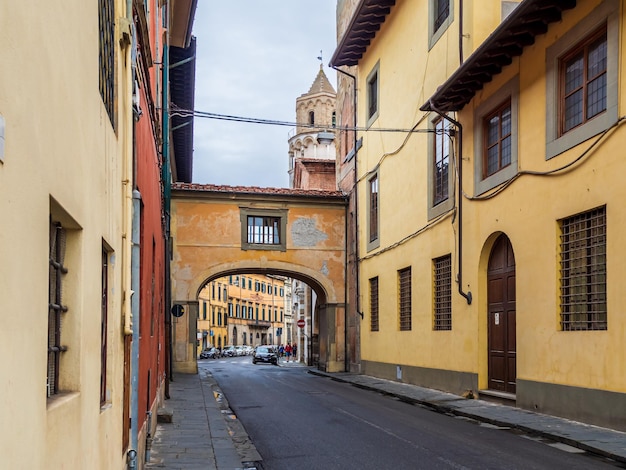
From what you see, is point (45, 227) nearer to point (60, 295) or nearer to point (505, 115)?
point (60, 295)

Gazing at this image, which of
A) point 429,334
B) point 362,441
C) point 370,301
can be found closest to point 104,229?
point 362,441

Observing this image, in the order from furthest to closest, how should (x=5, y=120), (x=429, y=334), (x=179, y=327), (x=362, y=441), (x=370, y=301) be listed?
1. (x=179, y=327)
2. (x=370, y=301)
3. (x=429, y=334)
4. (x=362, y=441)
5. (x=5, y=120)

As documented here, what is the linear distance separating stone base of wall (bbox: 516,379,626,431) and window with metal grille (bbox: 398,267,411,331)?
8.07m

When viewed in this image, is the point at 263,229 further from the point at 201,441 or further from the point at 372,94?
the point at 201,441

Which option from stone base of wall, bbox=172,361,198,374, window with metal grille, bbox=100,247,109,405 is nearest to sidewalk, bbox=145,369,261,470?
window with metal grille, bbox=100,247,109,405

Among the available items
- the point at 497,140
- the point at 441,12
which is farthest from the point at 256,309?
the point at 497,140

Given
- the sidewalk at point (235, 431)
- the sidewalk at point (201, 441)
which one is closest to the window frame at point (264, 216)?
the sidewalk at point (235, 431)

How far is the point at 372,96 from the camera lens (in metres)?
27.2

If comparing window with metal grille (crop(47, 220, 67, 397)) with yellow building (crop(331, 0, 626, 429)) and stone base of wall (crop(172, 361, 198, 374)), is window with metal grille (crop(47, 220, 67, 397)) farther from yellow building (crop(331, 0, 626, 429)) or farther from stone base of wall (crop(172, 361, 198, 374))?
stone base of wall (crop(172, 361, 198, 374))

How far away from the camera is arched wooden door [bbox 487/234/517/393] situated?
602 inches

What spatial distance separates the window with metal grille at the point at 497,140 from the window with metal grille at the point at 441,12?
4.13 metres

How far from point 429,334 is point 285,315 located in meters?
79.1

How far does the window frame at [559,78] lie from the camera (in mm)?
11492

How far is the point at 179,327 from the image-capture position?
94.2 ft
